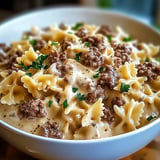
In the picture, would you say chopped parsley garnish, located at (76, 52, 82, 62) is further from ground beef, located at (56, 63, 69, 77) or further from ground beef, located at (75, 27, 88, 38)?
ground beef, located at (75, 27, 88, 38)

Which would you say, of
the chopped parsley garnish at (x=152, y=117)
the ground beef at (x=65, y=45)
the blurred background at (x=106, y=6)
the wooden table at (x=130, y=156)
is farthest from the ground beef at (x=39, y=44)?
the blurred background at (x=106, y=6)

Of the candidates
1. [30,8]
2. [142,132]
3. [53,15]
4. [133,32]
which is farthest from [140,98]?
[30,8]

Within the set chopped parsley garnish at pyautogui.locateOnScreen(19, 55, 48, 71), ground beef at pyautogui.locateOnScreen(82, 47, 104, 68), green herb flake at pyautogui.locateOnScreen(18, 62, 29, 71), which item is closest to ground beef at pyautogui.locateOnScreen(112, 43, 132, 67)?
ground beef at pyautogui.locateOnScreen(82, 47, 104, 68)

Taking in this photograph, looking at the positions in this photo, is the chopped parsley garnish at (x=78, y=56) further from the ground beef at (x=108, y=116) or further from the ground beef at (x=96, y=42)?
the ground beef at (x=108, y=116)

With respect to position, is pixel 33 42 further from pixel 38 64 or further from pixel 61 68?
pixel 61 68

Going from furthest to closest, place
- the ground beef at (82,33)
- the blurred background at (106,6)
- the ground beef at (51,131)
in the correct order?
the blurred background at (106,6), the ground beef at (82,33), the ground beef at (51,131)

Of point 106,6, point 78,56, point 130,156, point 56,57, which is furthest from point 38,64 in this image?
point 106,6
